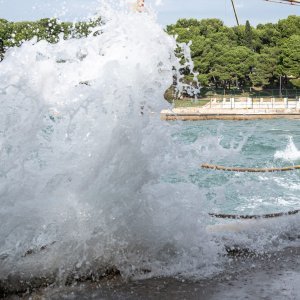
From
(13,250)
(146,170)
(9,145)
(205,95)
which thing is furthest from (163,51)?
(205,95)

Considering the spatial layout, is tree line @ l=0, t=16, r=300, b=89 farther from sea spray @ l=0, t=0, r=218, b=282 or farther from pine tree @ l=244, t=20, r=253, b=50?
sea spray @ l=0, t=0, r=218, b=282

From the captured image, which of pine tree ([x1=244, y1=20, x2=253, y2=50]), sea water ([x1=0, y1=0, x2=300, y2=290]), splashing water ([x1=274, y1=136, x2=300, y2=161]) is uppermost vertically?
pine tree ([x1=244, y1=20, x2=253, y2=50])

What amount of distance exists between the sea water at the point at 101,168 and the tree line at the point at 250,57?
45108mm

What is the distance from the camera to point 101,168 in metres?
4.32

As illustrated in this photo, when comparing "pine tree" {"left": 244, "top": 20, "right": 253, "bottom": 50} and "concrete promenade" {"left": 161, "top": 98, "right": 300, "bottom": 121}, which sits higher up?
"pine tree" {"left": 244, "top": 20, "right": 253, "bottom": 50}

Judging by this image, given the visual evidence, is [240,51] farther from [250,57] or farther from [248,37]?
[248,37]

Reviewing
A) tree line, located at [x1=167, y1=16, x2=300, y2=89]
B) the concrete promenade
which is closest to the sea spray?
the concrete promenade

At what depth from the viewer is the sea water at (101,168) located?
4.10m

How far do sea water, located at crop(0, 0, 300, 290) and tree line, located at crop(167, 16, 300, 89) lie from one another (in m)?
45.1

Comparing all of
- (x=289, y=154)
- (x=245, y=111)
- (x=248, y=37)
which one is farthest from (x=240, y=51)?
(x=289, y=154)

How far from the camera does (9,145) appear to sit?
4297mm

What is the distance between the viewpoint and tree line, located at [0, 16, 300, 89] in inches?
2026

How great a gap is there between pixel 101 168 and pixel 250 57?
49280 millimetres

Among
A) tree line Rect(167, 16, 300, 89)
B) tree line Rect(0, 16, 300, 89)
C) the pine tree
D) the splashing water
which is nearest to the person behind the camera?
the splashing water
